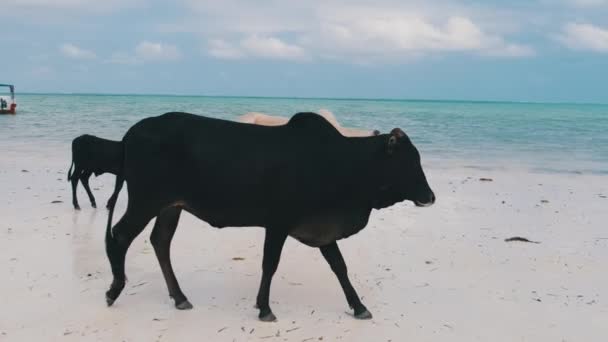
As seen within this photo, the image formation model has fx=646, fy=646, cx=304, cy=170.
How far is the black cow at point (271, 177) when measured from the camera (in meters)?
4.52

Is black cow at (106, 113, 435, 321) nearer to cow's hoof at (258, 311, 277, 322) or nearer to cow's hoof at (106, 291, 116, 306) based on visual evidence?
cow's hoof at (258, 311, 277, 322)

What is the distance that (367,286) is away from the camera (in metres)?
5.63

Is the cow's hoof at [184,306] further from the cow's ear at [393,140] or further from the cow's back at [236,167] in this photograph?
the cow's ear at [393,140]

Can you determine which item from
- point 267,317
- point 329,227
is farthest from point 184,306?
point 329,227

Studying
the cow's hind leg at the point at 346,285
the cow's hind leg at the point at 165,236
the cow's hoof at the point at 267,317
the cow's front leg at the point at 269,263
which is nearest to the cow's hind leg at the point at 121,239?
the cow's hind leg at the point at 165,236

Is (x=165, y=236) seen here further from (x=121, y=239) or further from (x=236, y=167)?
(x=236, y=167)

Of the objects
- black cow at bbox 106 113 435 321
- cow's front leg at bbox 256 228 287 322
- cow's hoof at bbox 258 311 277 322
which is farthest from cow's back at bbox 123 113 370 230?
cow's hoof at bbox 258 311 277 322

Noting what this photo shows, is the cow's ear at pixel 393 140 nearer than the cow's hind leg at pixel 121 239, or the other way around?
the cow's ear at pixel 393 140

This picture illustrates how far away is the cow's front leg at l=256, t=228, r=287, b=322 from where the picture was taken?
14.9 feet

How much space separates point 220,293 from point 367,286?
1.28 meters

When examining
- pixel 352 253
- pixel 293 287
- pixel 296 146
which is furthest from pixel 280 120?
pixel 296 146

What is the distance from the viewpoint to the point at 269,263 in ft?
15.2

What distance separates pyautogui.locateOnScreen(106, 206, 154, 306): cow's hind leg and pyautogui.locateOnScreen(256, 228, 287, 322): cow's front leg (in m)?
0.89

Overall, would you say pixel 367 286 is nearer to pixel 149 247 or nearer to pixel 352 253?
pixel 352 253
